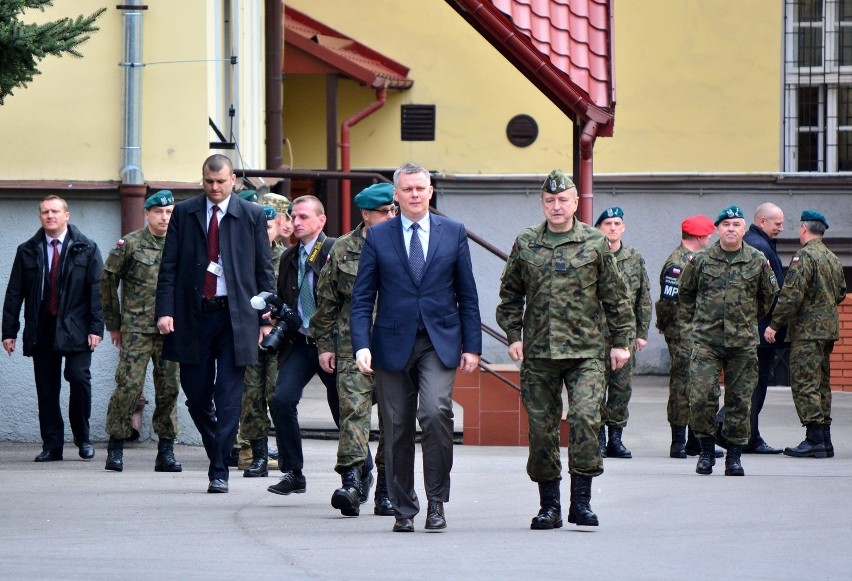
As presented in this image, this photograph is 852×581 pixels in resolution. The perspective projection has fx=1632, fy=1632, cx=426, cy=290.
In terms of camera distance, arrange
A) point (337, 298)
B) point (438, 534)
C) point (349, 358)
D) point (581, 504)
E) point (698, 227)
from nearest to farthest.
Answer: point (438, 534) < point (581, 504) < point (349, 358) < point (337, 298) < point (698, 227)

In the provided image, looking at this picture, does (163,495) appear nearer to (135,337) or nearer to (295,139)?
(135,337)

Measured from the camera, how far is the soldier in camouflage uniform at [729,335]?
10.9 m

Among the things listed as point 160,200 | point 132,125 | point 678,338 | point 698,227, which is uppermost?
point 132,125

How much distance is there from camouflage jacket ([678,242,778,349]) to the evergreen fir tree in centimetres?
450

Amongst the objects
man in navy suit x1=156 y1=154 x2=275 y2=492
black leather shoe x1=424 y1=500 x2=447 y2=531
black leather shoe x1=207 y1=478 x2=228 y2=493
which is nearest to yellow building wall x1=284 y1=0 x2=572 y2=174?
man in navy suit x1=156 y1=154 x2=275 y2=492

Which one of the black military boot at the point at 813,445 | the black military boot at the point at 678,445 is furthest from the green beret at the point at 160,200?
the black military boot at the point at 813,445

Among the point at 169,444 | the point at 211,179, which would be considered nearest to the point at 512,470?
the point at 169,444

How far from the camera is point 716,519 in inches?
333

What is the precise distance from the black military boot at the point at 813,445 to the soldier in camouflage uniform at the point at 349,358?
4.63 meters

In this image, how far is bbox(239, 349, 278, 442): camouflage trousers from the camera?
1066cm

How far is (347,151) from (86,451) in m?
9.54

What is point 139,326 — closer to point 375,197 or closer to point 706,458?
point 375,197

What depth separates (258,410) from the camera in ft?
35.0

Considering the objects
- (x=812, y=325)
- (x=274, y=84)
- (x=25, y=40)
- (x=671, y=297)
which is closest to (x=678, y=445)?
(x=671, y=297)
